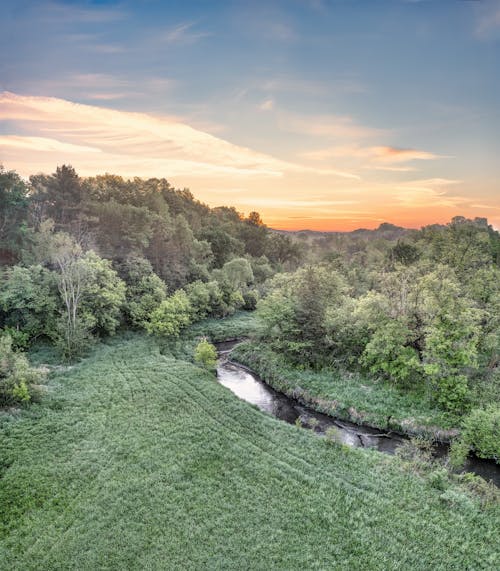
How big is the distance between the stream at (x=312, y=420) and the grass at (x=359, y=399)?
0.56 metres

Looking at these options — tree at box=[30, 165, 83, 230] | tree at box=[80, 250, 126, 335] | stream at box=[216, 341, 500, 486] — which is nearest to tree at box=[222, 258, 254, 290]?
tree at box=[80, 250, 126, 335]

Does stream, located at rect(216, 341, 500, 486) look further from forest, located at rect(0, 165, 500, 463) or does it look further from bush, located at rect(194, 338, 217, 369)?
bush, located at rect(194, 338, 217, 369)

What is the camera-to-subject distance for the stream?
63.0ft

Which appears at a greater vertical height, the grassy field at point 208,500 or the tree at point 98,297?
the tree at point 98,297

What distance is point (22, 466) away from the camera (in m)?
16.1

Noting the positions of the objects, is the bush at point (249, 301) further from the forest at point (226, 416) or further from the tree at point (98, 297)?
the tree at point (98, 297)

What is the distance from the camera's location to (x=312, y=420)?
904 inches

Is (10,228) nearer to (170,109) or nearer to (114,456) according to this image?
(170,109)

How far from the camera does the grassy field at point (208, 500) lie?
1237 cm

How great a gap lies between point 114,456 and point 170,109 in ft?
80.2

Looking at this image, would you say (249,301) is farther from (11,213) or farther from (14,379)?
(14,379)

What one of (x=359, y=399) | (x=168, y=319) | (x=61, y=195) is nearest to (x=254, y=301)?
(x=168, y=319)

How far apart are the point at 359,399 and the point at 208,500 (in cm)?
1381

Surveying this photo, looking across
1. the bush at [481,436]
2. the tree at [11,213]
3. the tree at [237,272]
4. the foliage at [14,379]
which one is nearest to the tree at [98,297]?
the foliage at [14,379]
